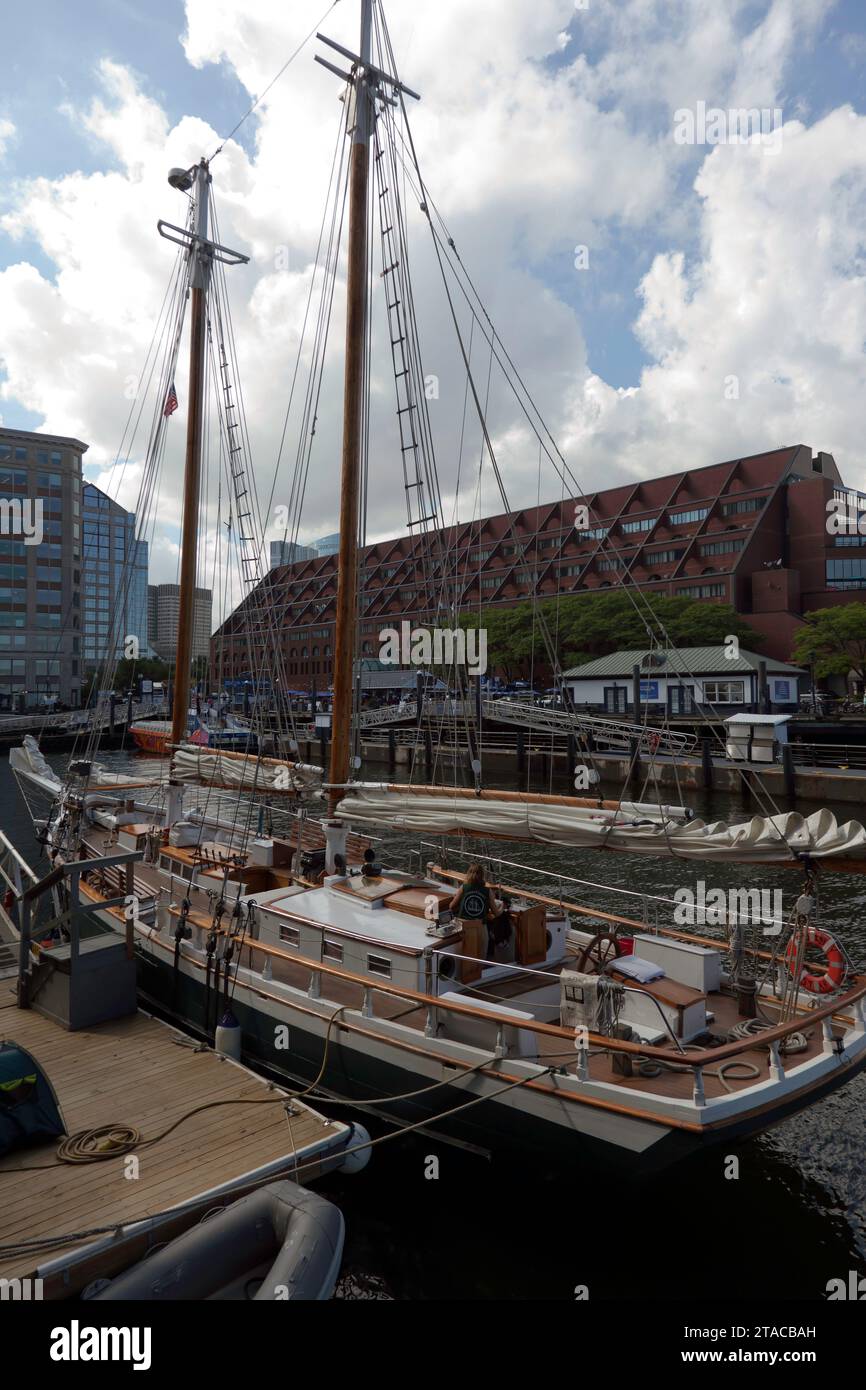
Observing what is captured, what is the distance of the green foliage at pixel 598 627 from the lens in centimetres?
6850

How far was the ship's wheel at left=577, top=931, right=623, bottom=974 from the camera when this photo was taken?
1016 centimetres

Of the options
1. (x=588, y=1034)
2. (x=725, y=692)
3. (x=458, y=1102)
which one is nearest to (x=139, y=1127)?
(x=458, y=1102)

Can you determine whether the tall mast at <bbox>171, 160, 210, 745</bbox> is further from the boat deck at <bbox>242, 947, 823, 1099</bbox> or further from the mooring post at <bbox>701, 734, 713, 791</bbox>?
the mooring post at <bbox>701, 734, 713, 791</bbox>

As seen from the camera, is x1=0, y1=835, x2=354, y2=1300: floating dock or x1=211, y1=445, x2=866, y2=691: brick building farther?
x1=211, y1=445, x2=866, y2=691: brick building

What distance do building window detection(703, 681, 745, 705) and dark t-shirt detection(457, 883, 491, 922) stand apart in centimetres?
4539

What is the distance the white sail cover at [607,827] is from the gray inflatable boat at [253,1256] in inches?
218

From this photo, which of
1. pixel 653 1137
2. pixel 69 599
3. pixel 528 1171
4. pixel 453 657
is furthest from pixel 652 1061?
pixel 69 599

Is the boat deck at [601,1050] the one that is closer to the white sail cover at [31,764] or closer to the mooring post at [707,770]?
the white sail cover at [31,764]

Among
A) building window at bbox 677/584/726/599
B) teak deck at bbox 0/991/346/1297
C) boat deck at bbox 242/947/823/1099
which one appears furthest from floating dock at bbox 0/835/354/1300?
building window at bbox 677/584/726/599

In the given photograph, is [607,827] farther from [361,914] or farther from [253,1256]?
[253,1256]

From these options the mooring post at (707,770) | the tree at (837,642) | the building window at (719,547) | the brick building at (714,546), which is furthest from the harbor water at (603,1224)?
the building window at (719,547)

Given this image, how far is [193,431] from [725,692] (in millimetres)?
42644

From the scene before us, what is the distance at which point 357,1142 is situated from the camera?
A: 8109mm
